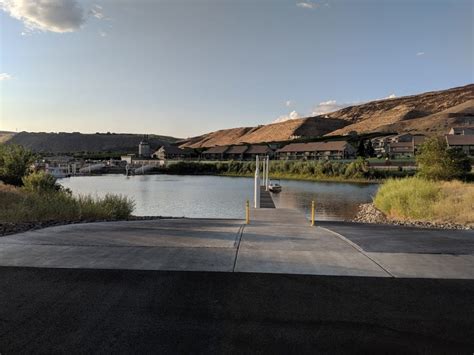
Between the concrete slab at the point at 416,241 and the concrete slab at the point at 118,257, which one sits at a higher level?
the concrete slab at the point at 118,257

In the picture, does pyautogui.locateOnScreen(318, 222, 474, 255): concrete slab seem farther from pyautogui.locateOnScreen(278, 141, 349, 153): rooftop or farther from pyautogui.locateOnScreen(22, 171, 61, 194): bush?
pyautogui.locateOnScreen(278, 141, 349, 153): rooftop

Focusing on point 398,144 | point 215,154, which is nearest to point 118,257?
point 398,144

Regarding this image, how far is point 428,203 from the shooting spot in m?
19.9

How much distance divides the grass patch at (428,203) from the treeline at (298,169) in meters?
45.9

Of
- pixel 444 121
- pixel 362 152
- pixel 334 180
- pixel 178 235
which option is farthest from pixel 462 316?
pixel 444 121

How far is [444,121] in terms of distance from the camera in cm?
16362

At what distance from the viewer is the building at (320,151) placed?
118188mm

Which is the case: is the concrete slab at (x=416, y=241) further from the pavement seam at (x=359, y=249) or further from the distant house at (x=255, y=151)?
the distant house at (x=255, y=151)

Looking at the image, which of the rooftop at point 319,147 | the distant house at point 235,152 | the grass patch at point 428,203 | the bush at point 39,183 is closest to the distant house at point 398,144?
the rooftop at point 319,147

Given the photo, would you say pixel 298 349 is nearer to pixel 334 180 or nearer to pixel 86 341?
pixel 86 341

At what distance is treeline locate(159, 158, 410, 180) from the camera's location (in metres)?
A: 74.5

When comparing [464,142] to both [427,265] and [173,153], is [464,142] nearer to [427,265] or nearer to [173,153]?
[173,153]

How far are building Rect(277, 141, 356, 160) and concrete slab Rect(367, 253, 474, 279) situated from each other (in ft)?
358

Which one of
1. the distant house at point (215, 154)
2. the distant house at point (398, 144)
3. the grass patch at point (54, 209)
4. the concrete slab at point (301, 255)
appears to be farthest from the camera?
the distant house at point (215, 154)
